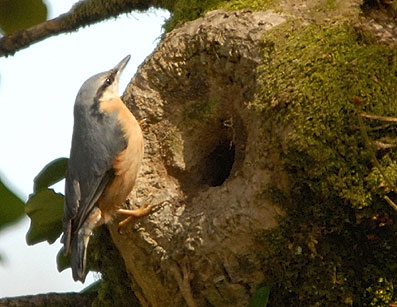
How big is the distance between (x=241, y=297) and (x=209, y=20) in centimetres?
100

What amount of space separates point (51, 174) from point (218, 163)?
2.18ft

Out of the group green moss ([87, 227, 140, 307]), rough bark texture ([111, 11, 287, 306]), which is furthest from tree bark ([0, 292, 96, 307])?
rough bark texture ([111, 11, 287, 306])

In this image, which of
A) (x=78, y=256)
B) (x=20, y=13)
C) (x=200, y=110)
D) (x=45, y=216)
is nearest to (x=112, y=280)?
(x=78, y=256)

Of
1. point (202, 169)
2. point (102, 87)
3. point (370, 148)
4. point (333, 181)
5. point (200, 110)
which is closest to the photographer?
point (370, 148)

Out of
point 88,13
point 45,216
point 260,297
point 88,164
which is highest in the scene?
point 88,13

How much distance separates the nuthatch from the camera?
2.53 m

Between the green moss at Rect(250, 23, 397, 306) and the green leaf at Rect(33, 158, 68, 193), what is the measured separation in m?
0.92

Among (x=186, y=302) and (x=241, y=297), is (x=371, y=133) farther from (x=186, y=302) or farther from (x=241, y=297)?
(x=186, y=302)

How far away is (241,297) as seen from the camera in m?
2.23

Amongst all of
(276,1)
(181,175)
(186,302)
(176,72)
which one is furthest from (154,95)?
(186,302)

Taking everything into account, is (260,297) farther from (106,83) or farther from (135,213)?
(106,83)

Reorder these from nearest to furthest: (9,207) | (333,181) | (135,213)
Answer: (9,207) → (333,181) → (135,213)

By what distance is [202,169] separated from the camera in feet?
8.85

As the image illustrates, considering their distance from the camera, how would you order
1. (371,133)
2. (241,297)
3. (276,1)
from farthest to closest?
(276,1)
(241,297)
(371,133)
